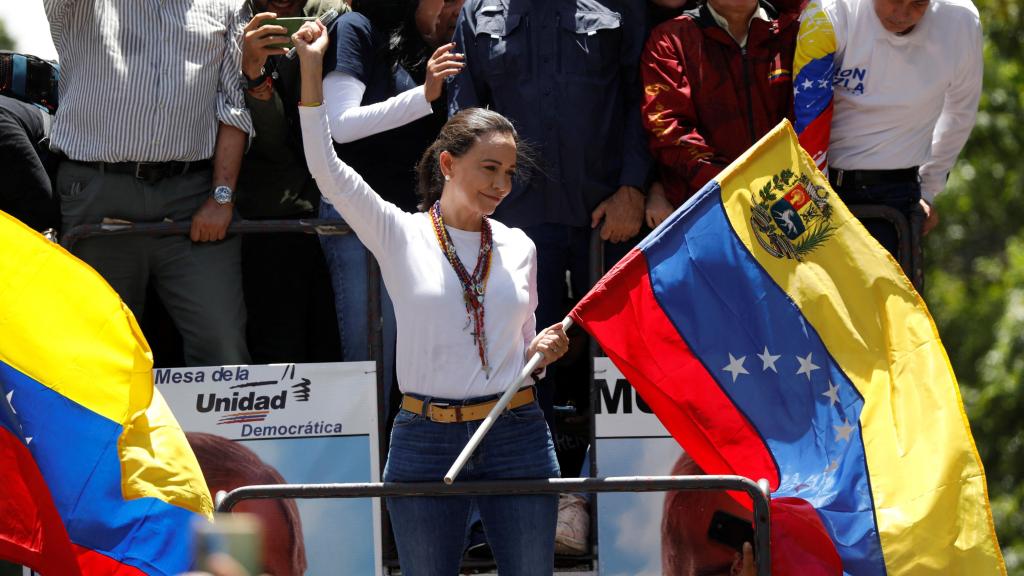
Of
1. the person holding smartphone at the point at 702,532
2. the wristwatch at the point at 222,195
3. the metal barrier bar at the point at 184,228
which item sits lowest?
the person holding smartphone at the point at 702,532

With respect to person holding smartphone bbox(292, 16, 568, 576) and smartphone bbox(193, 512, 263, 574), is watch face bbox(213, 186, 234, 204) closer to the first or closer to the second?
person holding smartphone bbox(292, 16, 568, 576)

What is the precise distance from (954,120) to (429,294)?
288 cm

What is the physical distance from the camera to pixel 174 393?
6.73m

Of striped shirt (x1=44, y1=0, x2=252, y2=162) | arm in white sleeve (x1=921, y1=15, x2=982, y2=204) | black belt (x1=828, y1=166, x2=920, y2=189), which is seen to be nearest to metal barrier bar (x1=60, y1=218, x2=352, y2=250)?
striped shirt (x1=44, y1=0, x2=252, y2=162)

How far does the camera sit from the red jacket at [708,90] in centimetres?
679

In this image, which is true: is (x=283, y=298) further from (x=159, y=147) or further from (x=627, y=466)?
(x=627, y=466)

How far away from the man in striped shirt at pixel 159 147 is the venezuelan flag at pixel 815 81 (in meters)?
2.21

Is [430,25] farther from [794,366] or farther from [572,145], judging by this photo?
[794,366]

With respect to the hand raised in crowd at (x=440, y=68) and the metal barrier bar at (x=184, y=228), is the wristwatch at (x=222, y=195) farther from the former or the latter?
the hand raised in crowd at (x=440, y=68)

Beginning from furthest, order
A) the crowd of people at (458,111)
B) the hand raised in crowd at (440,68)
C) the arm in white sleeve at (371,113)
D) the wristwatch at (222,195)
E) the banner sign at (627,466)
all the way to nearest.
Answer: the wristwatch at (222,195) → the crowd of people at (458,111) → the arm in white sleeve at (371,113) → the banner sign at (627,466) → the hand raised in crowd at (440,68)

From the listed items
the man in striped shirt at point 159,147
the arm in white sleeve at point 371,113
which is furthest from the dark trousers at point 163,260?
the arm in white sleeve at point 371,113

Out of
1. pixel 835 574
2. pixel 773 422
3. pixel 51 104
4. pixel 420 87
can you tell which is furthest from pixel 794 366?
pixel 51 104

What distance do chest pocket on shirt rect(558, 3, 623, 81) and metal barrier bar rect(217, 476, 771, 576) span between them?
2181 millimetres

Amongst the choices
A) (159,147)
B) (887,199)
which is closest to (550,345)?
(887,199)
